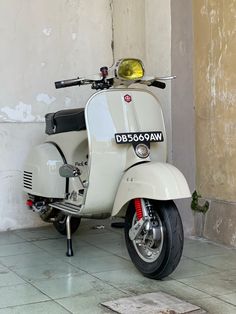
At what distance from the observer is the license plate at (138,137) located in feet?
11.7

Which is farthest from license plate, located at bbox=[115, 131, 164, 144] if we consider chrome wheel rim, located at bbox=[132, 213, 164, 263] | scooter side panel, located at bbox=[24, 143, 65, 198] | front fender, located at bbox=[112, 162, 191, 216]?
scooter side panel, located at bbox=[24, 143, 65, 198]

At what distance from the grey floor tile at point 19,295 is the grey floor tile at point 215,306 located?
920 mm

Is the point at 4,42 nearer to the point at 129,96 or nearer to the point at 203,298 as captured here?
the point at 129,96

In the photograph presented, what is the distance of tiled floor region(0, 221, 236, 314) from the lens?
117 inches

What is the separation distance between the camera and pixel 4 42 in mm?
4977

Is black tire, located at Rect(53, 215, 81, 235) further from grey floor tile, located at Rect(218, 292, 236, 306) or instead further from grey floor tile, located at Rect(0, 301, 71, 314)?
grey floor tile, located at Rect(218, 292, 236, 306)

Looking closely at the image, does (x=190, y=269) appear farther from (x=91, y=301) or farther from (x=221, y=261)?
(x=91, y=301)

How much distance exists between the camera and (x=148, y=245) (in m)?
3.43

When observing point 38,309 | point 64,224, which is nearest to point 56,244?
point 64,224

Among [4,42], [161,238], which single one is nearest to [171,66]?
[4,42]

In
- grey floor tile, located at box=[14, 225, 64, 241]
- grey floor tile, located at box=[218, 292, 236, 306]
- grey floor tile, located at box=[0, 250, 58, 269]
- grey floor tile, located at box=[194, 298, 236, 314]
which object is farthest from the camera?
grey floor tile, located at box=[14, 225, 64, 241]

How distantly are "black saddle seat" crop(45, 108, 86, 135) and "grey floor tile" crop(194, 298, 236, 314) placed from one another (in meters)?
1.59

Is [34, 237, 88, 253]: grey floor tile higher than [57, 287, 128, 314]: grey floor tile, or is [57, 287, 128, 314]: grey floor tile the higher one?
[57, 287, 128, 314]: grey floor tile

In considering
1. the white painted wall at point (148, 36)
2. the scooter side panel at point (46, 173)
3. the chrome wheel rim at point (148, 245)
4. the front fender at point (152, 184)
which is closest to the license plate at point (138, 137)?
the front fender at point (152, 184)
